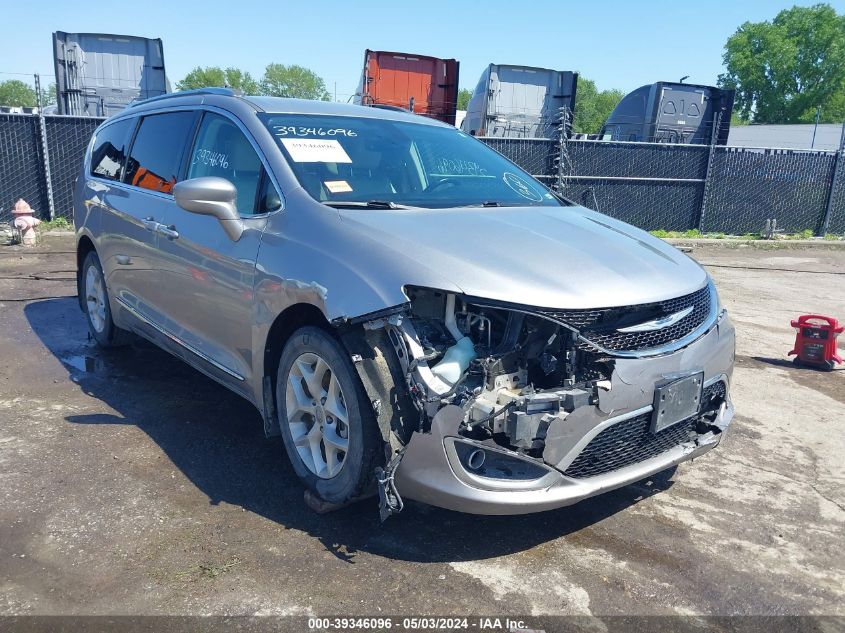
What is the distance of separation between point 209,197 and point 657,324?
214cm

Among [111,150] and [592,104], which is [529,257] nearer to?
[111,150]

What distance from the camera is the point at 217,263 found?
12.2 ft

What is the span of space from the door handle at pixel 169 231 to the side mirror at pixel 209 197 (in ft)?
2.28

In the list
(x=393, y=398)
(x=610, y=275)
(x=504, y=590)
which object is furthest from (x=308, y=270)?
(x=504, y=590)

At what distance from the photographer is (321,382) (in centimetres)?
320

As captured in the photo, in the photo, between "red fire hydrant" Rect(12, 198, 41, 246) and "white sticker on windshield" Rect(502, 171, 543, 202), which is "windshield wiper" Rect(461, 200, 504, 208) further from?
"red fire hydrant" Rect(12, 198, 41, 246)

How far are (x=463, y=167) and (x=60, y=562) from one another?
2.96 metres

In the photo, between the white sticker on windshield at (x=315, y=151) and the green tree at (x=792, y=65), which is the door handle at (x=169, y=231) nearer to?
A: the white sticker on windshield at (x=315, y=151)

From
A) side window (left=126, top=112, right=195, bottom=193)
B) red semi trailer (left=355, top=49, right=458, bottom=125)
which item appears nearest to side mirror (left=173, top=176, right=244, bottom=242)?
side window (left=126, top=112, right=195, bottom=193)

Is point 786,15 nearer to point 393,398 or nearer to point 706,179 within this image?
point 706,179

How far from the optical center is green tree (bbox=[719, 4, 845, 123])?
211ft

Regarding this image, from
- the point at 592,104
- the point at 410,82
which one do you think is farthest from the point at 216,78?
the point at 410,82

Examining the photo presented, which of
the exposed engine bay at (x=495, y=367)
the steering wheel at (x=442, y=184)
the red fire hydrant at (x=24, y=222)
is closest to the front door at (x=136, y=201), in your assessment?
the steering wheel at (x=442, y=184)

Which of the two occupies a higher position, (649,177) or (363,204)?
(363,204)
